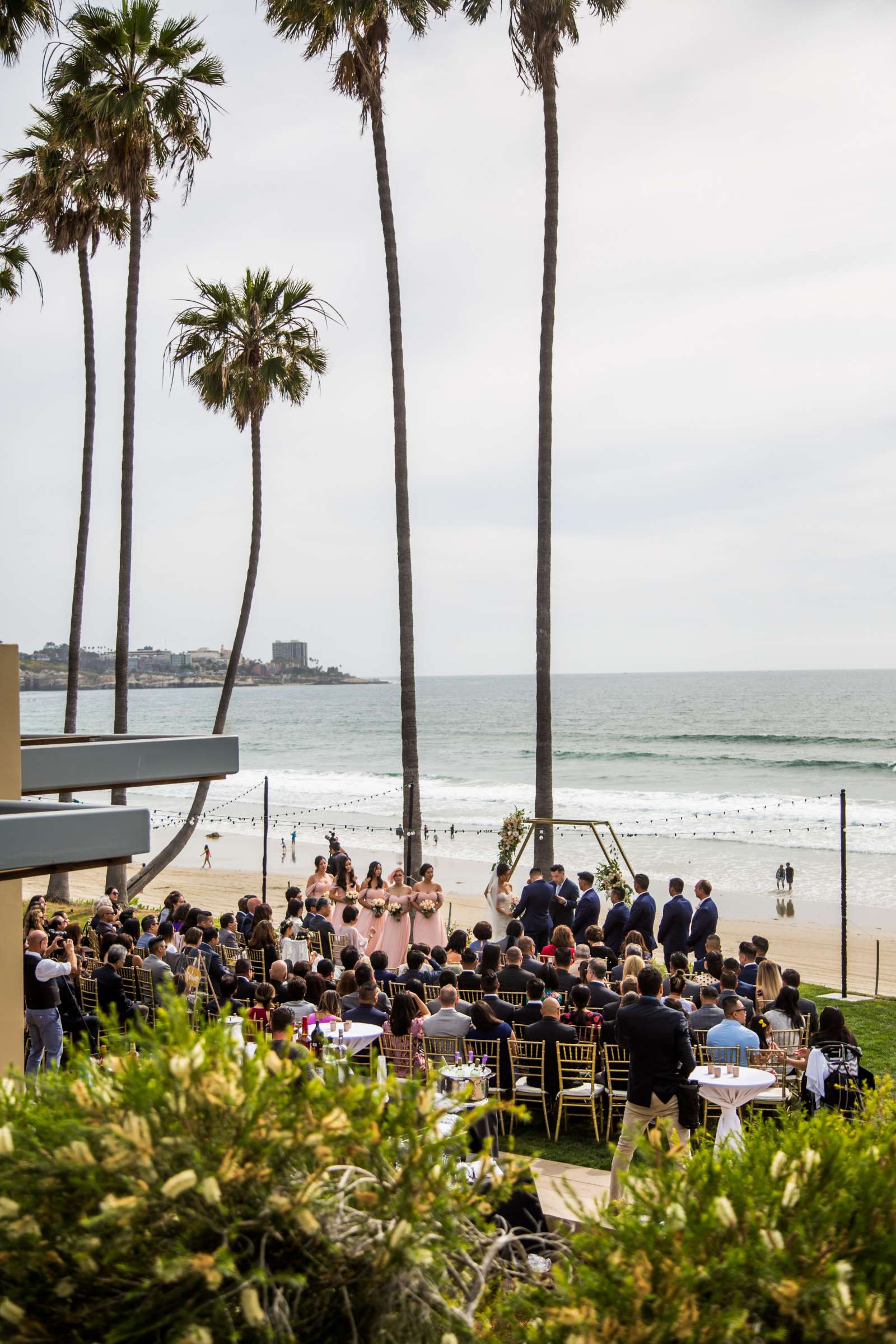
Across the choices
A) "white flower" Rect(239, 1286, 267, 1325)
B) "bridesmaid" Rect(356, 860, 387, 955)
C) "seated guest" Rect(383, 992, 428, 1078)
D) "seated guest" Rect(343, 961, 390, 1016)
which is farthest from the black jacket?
"bridesmaid" Rect(356, 860, 387, 955)

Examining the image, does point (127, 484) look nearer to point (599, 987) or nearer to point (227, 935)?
point (227, 935)

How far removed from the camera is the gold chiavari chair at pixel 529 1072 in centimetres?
900

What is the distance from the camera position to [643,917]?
505 inches

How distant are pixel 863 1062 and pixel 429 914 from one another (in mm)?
5147

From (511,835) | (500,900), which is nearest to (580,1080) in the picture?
(500,900)

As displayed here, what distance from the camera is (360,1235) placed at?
2.78m

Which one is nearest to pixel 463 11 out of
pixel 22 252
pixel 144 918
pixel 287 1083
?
pixel 22 252

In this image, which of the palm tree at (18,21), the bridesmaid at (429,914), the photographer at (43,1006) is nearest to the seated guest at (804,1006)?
the bridesmaid at (429,914)

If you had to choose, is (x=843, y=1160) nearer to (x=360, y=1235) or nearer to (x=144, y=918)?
(x=360, y=1235)

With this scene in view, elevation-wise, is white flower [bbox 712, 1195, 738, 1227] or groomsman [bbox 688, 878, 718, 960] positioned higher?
white flower [bbox 712, 1195, 738, 1227]

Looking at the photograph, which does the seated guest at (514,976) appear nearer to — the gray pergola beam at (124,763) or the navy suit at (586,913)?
the navy suit at (586,913)

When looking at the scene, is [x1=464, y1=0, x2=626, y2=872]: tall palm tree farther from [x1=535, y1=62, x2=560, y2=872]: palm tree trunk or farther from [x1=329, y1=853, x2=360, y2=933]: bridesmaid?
[x1=329, y1=853, x2=360, y2=933]: bridesmaid

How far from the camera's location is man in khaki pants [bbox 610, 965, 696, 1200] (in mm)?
7008

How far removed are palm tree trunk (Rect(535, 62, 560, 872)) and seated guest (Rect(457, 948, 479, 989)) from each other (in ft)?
22.7
